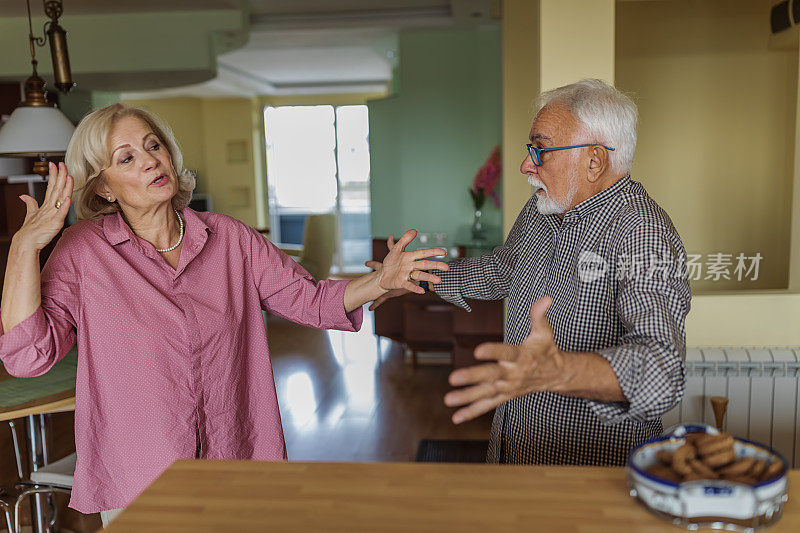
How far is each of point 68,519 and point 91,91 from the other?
551 centimetres

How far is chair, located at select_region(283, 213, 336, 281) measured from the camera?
7621 millimetres

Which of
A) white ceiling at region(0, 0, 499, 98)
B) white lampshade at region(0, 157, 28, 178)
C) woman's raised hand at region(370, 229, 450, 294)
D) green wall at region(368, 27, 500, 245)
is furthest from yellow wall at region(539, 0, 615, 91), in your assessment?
white lampshade at region(0, 157, 28, 178)

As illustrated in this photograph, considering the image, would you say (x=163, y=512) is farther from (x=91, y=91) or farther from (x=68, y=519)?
(x=91, y=91)

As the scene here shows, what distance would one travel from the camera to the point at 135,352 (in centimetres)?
167

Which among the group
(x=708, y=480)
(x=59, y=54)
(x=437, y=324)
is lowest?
(x=437, y=324)

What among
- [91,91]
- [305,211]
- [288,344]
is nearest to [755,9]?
[288,344]

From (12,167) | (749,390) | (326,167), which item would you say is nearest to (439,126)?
(12,167)

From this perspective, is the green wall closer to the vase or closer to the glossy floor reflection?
the vase

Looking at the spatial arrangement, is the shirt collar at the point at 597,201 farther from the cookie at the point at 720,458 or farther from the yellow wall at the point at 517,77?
the yellow wall at the point at 517,77

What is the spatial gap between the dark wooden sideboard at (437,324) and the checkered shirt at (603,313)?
9.86 feet

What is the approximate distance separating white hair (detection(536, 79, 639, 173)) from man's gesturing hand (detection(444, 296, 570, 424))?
642 mm

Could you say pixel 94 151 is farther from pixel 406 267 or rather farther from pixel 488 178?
pixel 488 178

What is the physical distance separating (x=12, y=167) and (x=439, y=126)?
4000 millimetres

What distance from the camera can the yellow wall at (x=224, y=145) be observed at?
10.8 metres
